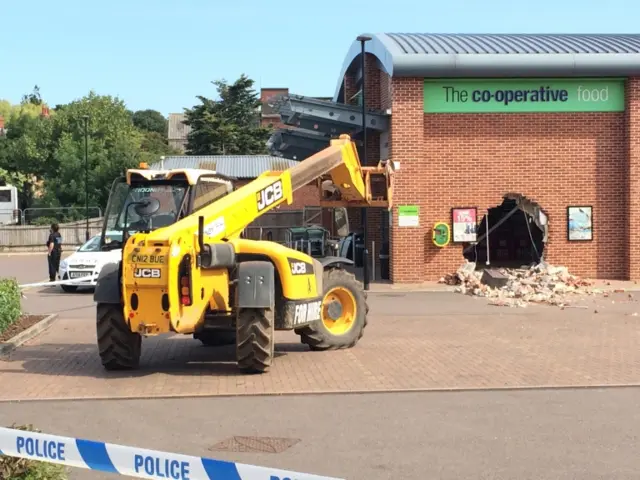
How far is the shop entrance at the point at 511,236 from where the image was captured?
75.2ft

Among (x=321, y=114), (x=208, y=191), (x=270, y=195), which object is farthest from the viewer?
(x=321, y=114)

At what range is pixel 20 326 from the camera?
14.0 m

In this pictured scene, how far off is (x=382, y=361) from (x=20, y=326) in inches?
264

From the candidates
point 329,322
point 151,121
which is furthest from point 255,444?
point 151,121

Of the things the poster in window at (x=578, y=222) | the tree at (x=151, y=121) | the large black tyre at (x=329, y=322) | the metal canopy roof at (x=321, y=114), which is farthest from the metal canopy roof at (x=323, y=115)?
the tree at (x=151, y=121)

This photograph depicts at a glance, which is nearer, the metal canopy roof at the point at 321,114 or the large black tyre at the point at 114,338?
the large black tyre at the point at 114,338

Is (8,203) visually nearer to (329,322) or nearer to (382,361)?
(329,322)

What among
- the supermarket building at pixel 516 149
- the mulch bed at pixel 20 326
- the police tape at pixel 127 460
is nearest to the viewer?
the police tape at pixel 127 460

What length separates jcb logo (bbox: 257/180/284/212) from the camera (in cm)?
1079

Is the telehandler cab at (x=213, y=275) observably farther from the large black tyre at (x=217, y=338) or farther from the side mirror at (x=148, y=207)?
the large black tyre at (x=217, y=338)

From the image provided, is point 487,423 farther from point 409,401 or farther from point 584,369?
point 584,369

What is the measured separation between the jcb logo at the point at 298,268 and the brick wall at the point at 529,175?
11676 millimetres

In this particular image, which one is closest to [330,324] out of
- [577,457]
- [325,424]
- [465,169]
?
[325,424]

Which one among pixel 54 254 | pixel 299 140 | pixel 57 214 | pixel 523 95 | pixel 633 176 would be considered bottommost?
pixel 54 254
